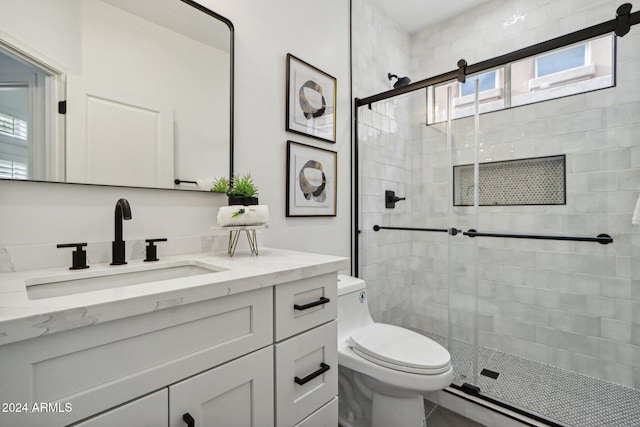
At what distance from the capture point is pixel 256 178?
1.54 meters

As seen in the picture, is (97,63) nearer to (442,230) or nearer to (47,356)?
(47,356)

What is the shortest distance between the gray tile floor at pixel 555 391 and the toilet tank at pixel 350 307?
71 centimetres

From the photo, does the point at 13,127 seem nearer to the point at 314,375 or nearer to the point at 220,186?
the point at 220,186

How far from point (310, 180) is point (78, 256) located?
3.86 ft

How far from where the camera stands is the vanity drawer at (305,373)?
0.87 metres

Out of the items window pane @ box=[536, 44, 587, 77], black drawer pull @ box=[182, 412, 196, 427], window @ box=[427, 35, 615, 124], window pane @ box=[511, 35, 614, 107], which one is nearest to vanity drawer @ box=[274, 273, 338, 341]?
black drawer pull @ box=[182, 412, 196, 427]

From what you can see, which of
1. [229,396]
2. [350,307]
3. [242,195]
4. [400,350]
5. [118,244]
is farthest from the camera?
[350,307]

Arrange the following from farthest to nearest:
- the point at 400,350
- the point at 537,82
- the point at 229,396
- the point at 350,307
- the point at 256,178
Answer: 1. the point at 537,82
2. the point at 350,307
3. the point at 256,178
4. the point at 400,350
5. the point at 229,396

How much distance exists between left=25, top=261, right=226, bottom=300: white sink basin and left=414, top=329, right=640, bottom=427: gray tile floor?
1.69m

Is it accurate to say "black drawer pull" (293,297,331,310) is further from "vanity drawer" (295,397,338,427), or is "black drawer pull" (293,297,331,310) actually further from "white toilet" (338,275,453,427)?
"white toilet" (338,275,453,427)

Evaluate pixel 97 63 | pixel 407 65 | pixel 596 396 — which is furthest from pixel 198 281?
pixel 407 65

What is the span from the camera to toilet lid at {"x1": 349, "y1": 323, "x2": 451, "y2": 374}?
1280 mm

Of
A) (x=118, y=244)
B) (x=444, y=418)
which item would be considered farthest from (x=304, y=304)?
(x=444, y=418)

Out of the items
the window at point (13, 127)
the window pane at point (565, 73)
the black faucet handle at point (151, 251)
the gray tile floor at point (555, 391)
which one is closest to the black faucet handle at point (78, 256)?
the black faucet handle at point (151, 251)
